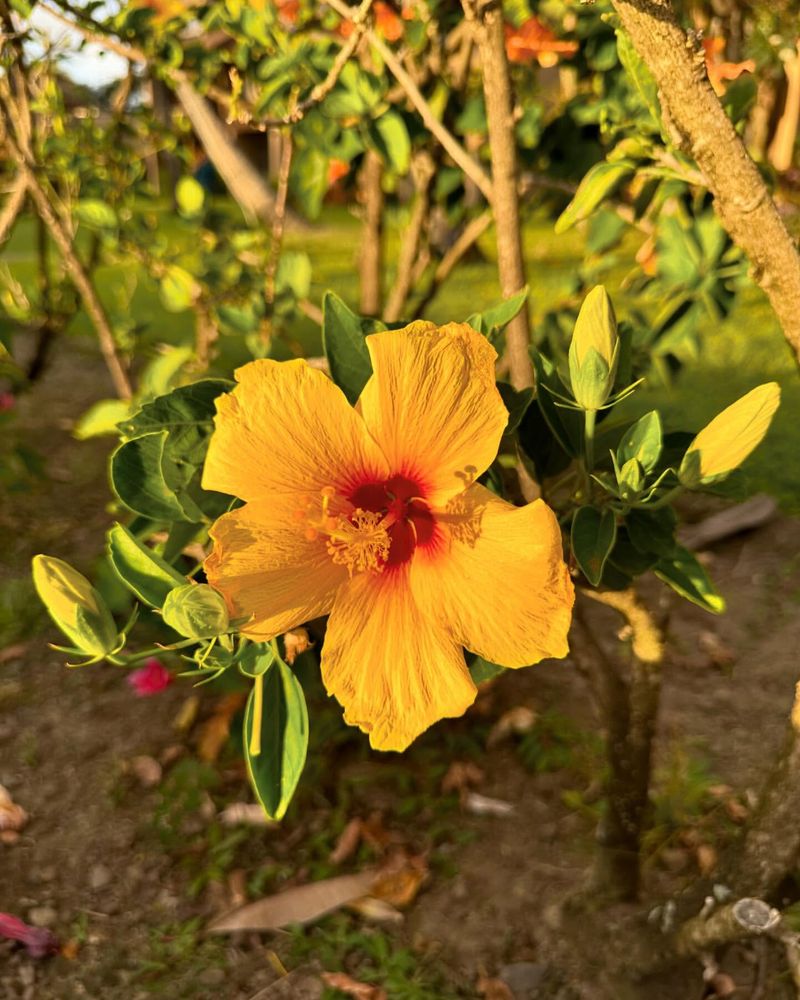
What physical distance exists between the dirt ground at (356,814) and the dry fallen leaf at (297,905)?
0.08ft

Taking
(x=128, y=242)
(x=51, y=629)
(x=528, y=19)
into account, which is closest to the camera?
(x=528, y=19)

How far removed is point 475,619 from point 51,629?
176cm

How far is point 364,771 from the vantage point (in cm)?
182

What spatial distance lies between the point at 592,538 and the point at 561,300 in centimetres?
183

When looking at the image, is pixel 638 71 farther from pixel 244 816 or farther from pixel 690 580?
pixel 244 816

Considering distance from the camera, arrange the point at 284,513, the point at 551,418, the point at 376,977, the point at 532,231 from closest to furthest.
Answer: the point at 284,513
the point at 551,418
the point at 376,977
the point at 532,231

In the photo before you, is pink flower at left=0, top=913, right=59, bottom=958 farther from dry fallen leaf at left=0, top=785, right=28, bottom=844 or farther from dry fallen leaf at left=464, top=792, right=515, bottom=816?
dry fallen leaf at left=464, top=792, right=515, bottom=816

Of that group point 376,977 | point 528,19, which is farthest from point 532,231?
point 376,977

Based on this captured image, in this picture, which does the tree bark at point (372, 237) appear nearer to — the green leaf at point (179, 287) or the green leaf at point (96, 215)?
the green leaf at point (179, 287)

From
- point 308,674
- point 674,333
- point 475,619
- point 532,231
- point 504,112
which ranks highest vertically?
point 504,112

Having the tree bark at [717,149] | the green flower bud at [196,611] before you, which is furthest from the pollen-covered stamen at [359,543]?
the tree bark at [717,149]

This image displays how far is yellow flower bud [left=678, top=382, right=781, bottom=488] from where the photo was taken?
2.58ft

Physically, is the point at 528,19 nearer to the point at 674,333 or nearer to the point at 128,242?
the point at 674,333

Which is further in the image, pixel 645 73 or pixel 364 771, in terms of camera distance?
pixel 364 771
